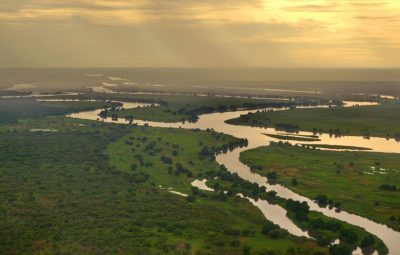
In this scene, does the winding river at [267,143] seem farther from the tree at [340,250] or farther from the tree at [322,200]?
→ the tree at [340,250]

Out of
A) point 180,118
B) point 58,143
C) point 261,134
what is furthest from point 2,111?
point 261,134

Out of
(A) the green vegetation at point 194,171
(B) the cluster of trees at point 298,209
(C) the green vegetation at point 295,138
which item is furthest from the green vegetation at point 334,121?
(B) the cluster of trees at point 298,209

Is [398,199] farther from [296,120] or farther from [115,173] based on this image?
[296,120]

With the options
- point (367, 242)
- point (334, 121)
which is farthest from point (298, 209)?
point (334, 121)

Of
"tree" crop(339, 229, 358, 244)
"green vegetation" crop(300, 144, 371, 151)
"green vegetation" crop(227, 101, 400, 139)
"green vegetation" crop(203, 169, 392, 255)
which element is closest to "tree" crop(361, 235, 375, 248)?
"green vegetation" crop(203, 169, 392, 255)

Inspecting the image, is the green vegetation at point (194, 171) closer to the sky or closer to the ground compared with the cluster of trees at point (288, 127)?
closer to the ground

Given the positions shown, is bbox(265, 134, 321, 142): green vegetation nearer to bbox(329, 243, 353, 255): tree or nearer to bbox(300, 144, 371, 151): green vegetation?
bbox(300, 144, 371, 151): green vegetation
